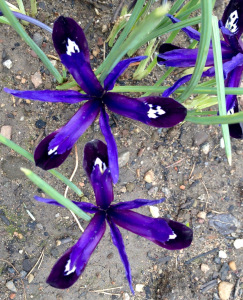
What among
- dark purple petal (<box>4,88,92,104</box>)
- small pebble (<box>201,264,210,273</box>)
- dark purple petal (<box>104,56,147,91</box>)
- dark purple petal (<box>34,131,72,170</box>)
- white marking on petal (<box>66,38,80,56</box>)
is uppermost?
white marking on petal (<box>66,38,80,56</box>)

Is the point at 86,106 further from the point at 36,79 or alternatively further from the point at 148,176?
the point at 148,176

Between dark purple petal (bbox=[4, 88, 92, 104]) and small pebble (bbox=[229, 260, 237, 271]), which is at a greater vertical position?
dark purple petal (bbox=[4, 88, 92, 104])

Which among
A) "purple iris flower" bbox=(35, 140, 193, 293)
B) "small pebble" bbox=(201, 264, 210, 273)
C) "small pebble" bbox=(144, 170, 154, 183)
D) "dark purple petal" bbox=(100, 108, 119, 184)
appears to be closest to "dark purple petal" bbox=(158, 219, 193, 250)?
"purple iris flower" bbox=(35, 140, 193, 293)

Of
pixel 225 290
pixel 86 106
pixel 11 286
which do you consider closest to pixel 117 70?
pixel 86 106

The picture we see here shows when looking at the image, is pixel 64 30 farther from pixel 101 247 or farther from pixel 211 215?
pixel 211 215

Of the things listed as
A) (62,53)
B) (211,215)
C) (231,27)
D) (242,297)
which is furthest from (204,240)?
(62,53)

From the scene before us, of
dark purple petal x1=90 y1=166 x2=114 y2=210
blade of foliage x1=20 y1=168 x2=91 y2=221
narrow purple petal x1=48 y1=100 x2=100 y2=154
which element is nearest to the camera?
blade of foliage x1=20 y1=168 x2=91 y2=221

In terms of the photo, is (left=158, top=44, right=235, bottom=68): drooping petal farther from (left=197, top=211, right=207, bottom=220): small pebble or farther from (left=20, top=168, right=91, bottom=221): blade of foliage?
(left=197, top=211, right=207, bottom=220): small pebble
